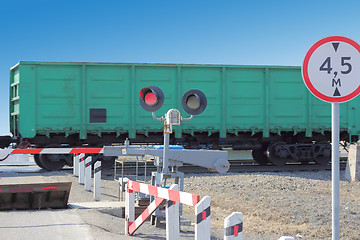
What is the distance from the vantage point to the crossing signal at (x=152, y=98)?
620 cm

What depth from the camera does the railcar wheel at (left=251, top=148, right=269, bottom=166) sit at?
17.4 meters

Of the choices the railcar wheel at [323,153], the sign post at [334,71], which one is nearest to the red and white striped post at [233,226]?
the sign post at [334,71]

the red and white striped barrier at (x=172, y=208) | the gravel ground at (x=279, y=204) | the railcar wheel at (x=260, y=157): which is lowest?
the gravel ground at (x=279, y=204)

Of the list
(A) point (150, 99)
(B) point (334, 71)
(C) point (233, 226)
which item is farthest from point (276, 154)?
(C) point (233, 226)

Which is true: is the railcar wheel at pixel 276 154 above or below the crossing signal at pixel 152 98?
below

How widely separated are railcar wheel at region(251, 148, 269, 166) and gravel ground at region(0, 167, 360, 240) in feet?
10.8

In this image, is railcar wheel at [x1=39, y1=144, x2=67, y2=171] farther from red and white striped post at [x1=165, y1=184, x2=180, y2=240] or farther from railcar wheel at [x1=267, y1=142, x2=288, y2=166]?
red and white striped post at [x1=165, y1=184, x2=180, y2=240]

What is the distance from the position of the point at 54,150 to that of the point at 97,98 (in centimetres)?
367

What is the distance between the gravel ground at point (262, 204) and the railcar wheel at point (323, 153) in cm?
250

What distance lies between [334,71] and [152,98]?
278 cm

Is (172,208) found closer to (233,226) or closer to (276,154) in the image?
(233,226)

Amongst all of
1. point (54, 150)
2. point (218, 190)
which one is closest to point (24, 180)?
point (54, 150)

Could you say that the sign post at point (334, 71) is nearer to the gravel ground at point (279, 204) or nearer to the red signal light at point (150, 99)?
the red signal light at point (150, 99)

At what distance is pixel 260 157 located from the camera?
695 inches
